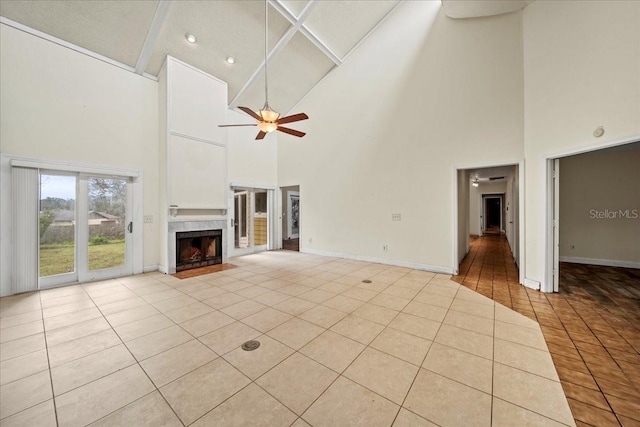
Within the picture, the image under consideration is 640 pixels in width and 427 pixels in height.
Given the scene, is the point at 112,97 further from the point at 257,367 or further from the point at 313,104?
the point at 257,367

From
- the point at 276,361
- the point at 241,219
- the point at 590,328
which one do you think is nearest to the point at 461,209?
the point at 590,328

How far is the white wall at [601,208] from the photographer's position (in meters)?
4.77

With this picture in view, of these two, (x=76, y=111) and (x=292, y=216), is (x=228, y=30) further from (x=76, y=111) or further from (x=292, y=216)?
(x=292, y=216)

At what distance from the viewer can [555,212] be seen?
11.7 feet

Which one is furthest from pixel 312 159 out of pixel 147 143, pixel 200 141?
pixel 147 143

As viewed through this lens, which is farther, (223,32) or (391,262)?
(391,262)

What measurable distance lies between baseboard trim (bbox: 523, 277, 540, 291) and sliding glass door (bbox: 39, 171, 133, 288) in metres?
7.52

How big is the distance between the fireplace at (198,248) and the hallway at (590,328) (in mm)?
5385

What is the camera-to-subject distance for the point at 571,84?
10.5 feet

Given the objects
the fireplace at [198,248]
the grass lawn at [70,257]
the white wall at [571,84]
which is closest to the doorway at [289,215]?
the fireplace at [198,248]

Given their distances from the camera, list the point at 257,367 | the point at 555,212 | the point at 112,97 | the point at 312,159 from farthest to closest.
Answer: the point at 312,159
the point at 112,97
the point at 555,212
the point at 257,367

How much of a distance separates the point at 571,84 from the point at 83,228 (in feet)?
27.2

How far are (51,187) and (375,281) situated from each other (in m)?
6.00

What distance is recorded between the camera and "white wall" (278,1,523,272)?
13.4 ft
